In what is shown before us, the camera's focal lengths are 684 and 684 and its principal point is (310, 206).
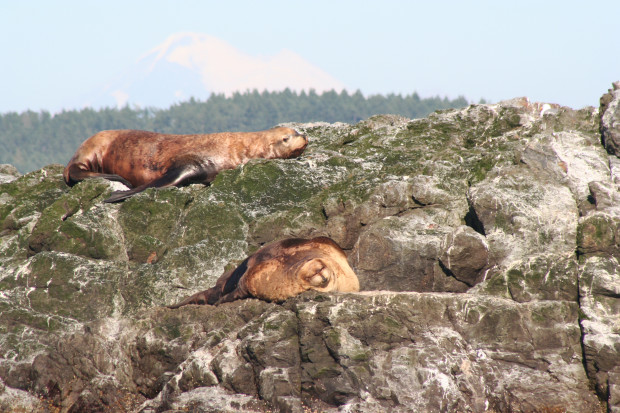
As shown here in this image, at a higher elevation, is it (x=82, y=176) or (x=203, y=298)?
(x=82, y=176)

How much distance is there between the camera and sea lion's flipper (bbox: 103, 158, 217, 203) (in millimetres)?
9219

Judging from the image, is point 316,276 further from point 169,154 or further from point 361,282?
point 169,154

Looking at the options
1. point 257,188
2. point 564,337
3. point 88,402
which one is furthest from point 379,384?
point 257,188

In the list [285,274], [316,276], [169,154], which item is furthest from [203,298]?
[169,154]

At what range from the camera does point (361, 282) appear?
7387 millimetres

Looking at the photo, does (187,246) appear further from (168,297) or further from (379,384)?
(379,384)

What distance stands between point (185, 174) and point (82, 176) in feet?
4.92

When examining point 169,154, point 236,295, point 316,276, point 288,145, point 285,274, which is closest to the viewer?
point 316,276

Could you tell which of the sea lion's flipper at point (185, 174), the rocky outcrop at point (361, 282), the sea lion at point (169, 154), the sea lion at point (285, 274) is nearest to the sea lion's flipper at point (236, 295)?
the sea lion at point (285, 274)

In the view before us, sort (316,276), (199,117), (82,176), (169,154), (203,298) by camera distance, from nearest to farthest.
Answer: (316,276), (203,298), (82,176), (169,154), (199,117)

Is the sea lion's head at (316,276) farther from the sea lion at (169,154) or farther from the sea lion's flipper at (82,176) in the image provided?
Answer: the sea lion's flipper at (82,176)

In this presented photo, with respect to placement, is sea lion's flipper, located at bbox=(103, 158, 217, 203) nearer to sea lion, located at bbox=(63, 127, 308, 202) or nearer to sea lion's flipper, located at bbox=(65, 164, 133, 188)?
sea lion, located at bbox=(63, 127, 308, 202)

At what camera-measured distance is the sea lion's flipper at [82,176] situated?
9562mm

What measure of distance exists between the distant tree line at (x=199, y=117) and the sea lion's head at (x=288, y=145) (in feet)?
277
